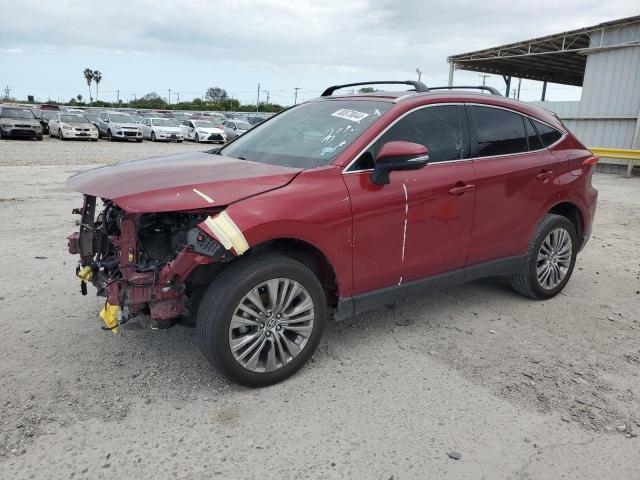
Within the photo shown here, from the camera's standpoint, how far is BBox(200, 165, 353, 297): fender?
9.21ft

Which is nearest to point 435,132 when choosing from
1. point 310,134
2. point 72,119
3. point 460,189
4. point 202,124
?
point 460,189

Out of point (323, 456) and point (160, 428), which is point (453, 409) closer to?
point (323, 456)

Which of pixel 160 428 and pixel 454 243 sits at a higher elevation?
pixel 454 243

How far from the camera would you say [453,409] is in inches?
118

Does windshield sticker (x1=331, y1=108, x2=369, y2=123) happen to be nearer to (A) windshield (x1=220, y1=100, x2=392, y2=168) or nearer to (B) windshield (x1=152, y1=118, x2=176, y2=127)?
(A) windshield (x1=220, y1=100, x2=392, y2=168)

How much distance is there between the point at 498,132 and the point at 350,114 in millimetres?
1319

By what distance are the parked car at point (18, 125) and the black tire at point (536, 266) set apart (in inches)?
1014

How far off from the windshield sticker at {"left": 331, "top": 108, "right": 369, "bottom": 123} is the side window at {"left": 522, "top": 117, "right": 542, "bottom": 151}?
1660mm

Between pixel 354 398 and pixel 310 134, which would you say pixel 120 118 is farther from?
pixel 354 398

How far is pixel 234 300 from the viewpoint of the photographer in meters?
2.88

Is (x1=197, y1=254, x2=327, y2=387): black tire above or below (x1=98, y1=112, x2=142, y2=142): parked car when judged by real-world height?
below

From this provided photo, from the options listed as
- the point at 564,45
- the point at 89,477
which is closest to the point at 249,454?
the point at 89,477

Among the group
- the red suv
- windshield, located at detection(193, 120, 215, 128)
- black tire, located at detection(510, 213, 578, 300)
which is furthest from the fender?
windshield, located at detection(193, 120, 215, 128)

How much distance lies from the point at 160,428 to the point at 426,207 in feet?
7.20
